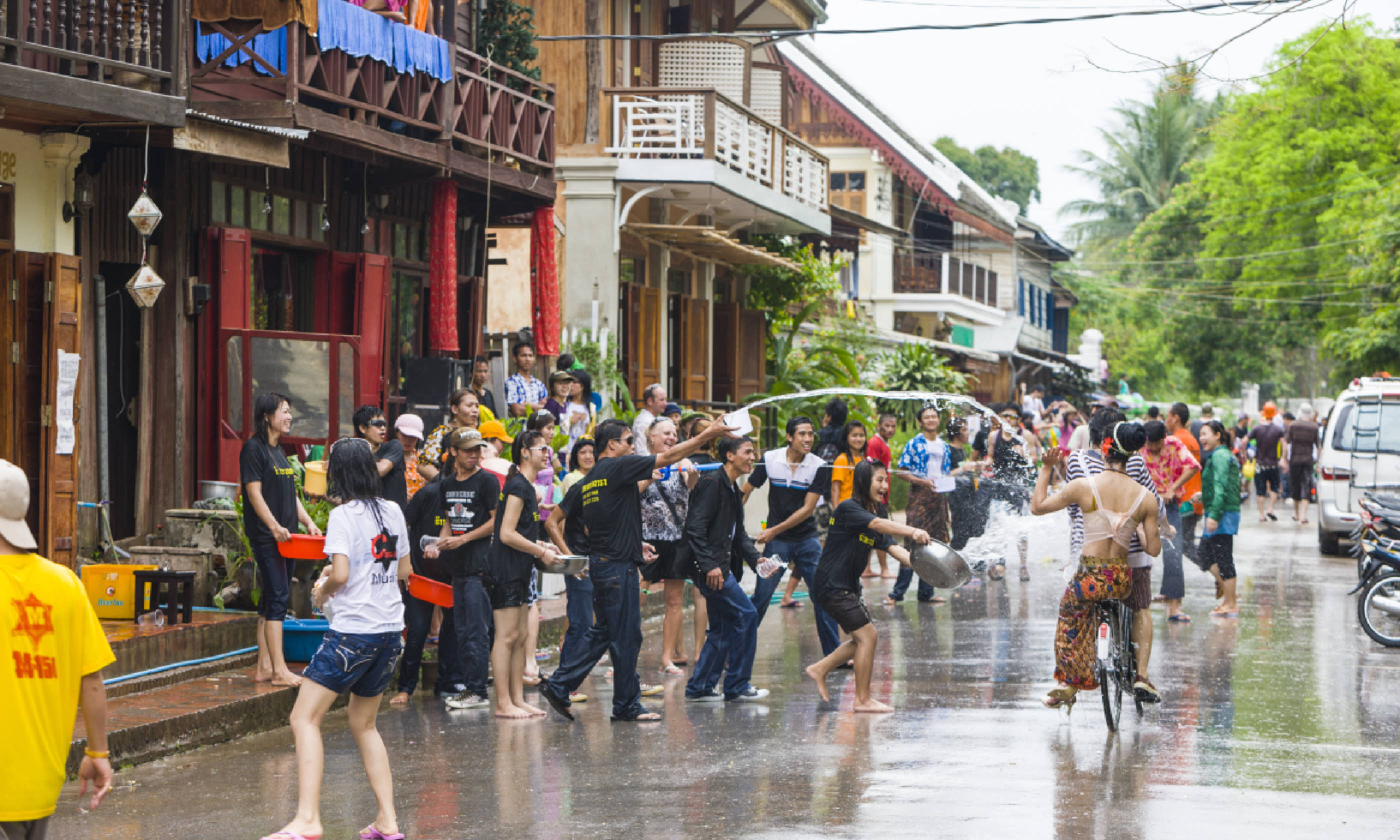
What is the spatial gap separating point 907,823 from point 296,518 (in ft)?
16.1

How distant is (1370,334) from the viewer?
34000mm

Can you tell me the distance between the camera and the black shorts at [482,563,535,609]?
9.70 m

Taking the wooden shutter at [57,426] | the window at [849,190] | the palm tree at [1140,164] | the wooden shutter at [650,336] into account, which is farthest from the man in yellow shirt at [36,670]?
the palm tree at [1140,164]

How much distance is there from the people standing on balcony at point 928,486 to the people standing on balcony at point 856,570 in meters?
6.01

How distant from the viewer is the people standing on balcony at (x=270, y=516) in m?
9.69

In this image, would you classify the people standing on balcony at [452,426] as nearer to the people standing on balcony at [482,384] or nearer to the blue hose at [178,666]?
the blue hose at [178,666]

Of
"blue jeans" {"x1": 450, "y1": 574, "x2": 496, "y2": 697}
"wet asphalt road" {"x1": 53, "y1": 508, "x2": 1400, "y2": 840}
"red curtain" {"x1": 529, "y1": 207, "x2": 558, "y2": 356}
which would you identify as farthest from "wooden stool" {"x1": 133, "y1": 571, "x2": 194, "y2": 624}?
"red curtain" {"x1": 529, "y1": 207, "x2": 558, "y2": 356}

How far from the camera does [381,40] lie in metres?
14.3

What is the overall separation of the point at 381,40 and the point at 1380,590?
9.92 metres

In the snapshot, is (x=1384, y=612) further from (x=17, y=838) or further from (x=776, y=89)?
(x=776, y=89)

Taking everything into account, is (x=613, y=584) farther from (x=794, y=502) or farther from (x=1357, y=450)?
(x=1357, y=450)

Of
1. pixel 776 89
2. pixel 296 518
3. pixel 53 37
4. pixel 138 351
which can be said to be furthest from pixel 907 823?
pixel 776 89

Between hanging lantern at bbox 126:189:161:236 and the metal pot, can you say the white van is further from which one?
hanging lantern at bbox 126:189:161:236

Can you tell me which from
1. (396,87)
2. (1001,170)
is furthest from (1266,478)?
(1001,170)
